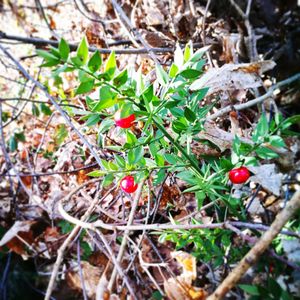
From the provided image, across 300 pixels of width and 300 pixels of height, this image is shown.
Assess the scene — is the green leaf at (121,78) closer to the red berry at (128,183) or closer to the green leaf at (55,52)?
the green leaf at (55,52)

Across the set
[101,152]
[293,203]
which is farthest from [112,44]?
[293,203]

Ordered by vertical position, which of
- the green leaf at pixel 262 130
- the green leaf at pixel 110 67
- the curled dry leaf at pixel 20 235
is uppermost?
the green leaf at pixel 110 67

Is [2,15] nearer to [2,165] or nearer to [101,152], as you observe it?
[2,165]

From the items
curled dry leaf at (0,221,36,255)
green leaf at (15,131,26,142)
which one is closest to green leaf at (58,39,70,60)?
curled dry leaf at (0,221,36,255)

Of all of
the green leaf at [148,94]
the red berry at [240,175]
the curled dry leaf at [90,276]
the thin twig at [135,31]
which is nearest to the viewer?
the green leaf at [148,94]

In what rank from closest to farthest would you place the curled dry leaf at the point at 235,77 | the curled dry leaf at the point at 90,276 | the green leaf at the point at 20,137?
the curled dry leaf at the point at 235,77 → the curled dry leaf at the point at 90,276 → the green leaf at the point at 20,137

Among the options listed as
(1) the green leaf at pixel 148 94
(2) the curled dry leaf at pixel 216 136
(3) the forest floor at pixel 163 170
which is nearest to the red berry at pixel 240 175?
(3) the forest floor at pixel 163 170

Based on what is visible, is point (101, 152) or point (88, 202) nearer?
point (101, 152)
